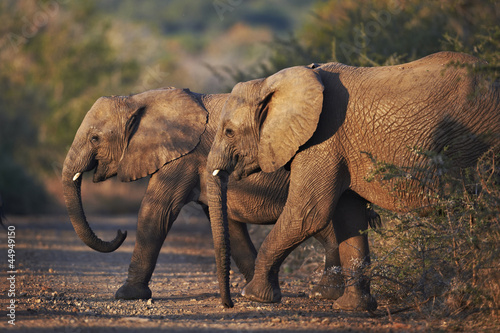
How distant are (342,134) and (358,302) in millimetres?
1453

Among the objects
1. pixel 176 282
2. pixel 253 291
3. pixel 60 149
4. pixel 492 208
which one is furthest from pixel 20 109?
pixel 492 208

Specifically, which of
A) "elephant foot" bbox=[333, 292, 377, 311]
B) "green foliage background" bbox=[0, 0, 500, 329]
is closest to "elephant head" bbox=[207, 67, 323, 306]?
"green foliage background" bbox=[0, 0, 500, 329]

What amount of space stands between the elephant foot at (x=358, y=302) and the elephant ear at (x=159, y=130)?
2.17 m

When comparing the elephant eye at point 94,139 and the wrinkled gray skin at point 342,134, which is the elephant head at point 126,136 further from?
the wrinkled gray skin at point 342,134

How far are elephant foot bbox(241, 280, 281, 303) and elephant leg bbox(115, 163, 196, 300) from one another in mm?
1170

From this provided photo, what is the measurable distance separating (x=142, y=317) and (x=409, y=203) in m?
2.38

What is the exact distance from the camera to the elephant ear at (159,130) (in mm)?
8125

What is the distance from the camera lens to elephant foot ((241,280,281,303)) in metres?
7.17

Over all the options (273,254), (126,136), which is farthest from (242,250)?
(126,136)

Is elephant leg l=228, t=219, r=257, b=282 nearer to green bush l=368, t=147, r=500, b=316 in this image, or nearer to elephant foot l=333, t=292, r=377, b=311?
elephant foot l=333, t=292, r=377, b=311

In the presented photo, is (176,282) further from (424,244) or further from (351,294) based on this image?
(424,244)

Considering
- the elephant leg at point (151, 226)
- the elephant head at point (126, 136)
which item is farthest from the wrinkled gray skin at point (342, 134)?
the elephant head at point (126, 136)

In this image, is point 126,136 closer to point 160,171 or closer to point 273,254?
point 160,171

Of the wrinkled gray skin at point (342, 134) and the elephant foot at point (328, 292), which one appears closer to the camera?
the wrinkled gray skin at point (342, 134)
